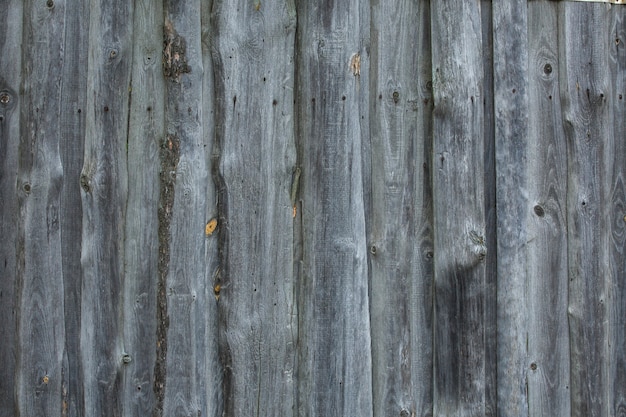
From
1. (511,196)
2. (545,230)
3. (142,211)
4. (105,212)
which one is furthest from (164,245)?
(545,230)

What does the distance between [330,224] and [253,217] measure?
1.21 feet

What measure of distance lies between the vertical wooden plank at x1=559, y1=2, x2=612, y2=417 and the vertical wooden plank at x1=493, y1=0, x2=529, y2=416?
271 millimetres

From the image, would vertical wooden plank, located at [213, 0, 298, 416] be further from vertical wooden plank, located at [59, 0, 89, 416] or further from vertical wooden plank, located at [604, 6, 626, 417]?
vertical wooden plank, located at [604, 6, 626, 417]

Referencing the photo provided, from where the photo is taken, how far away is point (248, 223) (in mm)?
3168

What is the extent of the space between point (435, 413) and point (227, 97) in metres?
1.84

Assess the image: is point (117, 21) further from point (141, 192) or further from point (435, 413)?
point (435, 413)

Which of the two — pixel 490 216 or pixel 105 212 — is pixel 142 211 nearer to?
pixel 105 212

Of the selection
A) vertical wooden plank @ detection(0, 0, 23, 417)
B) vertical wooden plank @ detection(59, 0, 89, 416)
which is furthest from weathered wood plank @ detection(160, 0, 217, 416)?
vertical wooden plank @ detection(0, 0, 23, 417)

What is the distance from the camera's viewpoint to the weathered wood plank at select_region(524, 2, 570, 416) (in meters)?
3.40

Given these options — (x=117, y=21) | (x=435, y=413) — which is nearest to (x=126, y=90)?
(x=117, y=21)

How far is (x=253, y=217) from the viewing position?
3172mm

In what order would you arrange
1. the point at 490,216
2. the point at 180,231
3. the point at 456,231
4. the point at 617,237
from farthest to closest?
the point at 617,237, the point at 490,216, the point at 456,231, the point at 180,231

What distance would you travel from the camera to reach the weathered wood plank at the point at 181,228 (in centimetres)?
313

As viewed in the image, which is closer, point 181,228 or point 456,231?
point 181,228
